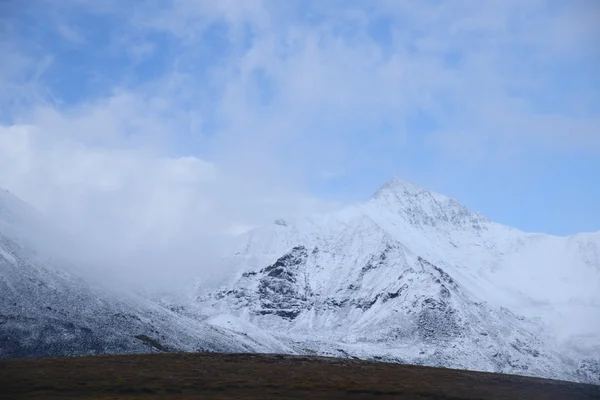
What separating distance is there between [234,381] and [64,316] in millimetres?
56286

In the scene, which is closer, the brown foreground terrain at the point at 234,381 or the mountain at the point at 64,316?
the brown foreground terrain at the point at 234,381

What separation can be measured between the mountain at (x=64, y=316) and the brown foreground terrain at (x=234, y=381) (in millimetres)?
13203

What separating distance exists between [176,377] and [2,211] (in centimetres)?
11319

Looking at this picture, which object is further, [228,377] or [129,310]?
[129,310]

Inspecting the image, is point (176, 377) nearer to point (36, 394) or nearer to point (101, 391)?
point (101, 391)

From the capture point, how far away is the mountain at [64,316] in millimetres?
109062

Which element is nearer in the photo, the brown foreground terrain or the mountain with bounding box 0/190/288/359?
the brown foreground terrain

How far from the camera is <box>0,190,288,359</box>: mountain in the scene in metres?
109

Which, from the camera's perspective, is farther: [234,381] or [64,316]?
[64,316]

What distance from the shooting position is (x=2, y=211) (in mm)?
167375

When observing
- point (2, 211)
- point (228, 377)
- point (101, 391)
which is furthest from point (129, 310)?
point (101, 391)

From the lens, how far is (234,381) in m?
81.2

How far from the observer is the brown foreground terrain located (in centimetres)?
6944

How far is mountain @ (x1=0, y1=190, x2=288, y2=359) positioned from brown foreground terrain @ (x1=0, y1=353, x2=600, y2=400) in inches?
520
